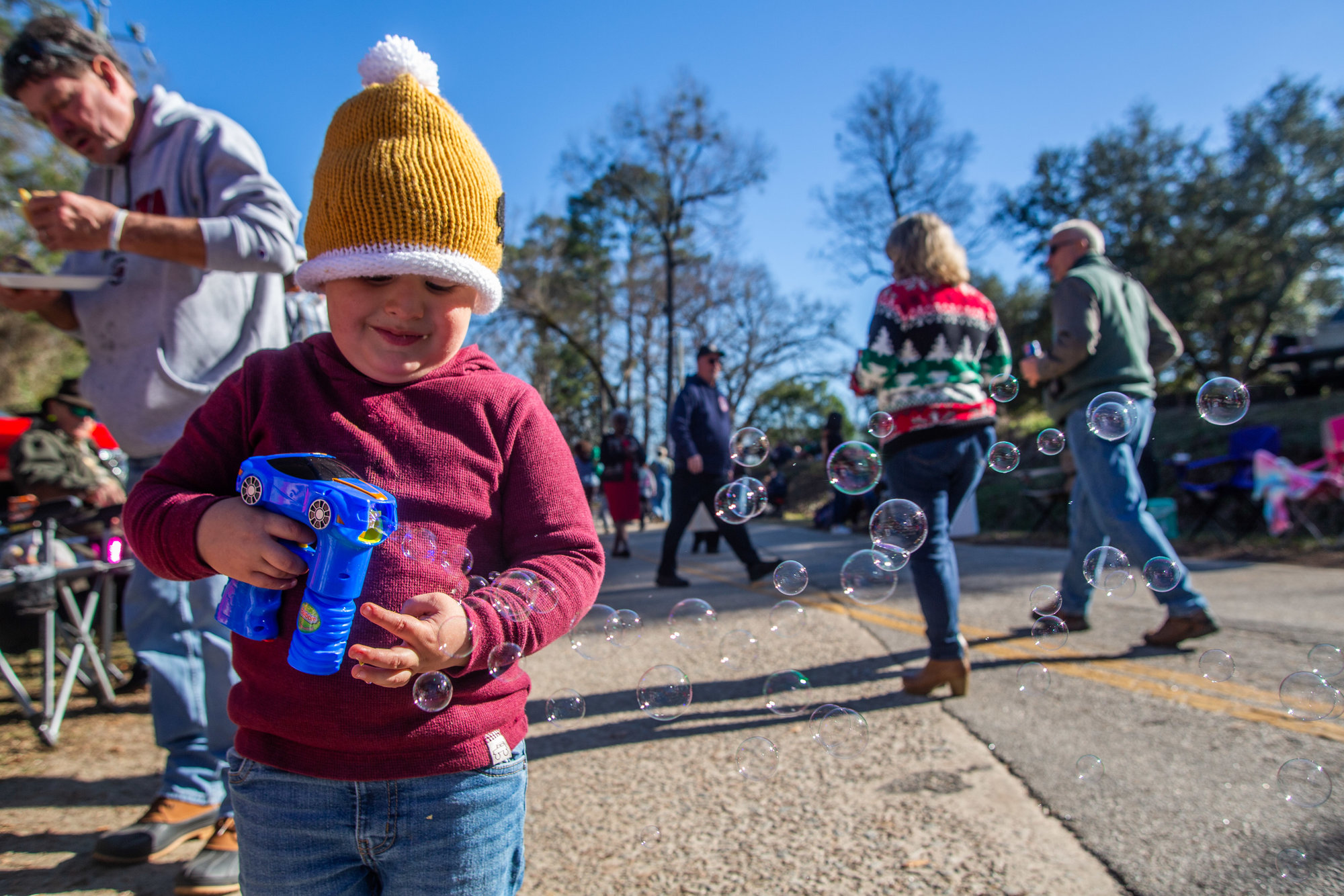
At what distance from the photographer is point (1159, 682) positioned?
3236 millimetres

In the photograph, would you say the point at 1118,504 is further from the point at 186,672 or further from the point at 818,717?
the point at 186,672

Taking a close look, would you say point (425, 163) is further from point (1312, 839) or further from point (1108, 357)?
point (1108, 357)

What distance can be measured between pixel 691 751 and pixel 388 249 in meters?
2.08

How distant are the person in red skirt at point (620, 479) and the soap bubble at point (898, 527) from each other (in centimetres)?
658

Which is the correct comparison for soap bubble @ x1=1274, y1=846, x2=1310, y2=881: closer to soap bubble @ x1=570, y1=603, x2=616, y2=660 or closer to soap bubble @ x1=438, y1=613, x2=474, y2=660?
soap bubble @ x1=570, y1=603, x2=616, y2=660

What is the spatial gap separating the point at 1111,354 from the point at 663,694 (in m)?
2.96

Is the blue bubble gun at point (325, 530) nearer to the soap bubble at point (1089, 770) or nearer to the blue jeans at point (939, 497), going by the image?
the soap bubble at point (1089, 770)

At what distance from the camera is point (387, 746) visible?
3.84 ft

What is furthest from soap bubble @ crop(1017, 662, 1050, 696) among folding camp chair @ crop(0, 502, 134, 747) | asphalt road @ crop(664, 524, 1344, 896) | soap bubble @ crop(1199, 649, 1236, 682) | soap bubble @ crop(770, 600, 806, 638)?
folding camp chair @ crop(0, 502, 134, 747)

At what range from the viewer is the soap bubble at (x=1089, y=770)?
2.16 metres

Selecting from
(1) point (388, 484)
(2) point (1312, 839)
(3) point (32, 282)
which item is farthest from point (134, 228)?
(2) point (1312, 839)

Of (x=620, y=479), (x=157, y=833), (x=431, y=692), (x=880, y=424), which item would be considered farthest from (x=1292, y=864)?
(x=620, y=479)

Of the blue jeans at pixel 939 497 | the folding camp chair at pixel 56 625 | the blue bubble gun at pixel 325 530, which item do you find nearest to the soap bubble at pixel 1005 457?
the blue jeans at pixel 939 497

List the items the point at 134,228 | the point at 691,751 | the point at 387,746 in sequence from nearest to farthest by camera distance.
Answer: the point at 387,746
the point at 134,228
the point at 691,751
